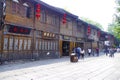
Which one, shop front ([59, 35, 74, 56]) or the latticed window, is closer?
the latticed window

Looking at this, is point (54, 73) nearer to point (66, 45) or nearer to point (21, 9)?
point (21, 9)

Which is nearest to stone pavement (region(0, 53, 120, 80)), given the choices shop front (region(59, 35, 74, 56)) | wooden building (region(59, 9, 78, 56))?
wooden building (region(59, 9, 78, 56))

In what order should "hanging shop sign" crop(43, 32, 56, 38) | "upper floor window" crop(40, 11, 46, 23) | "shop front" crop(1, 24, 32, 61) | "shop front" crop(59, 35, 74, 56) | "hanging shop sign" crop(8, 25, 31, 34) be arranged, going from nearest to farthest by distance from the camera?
1. "shop front" crop(1, 24, 32, 61)
2. "hanging shop sign" crop(8, 25, 31, 34)
3. "upper floor window" crop(40, 11, 46, 23)
4. "hanging shop sign" crop(43, 32, 56, 38)
5. "shop front" crop(59, 35, 74, 56)

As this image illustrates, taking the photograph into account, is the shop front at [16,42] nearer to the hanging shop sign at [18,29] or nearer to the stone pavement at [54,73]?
the hanging shop sign at [18,29]

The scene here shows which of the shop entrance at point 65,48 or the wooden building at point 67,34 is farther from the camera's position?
the shop entrance at point 65,48

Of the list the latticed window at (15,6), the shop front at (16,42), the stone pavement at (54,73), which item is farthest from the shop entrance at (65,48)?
the stone pavement at (54,73)

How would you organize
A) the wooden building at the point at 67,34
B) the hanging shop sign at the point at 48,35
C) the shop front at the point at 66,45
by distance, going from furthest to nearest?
the shop front at the point at 66,45, the wooden building at the point at 67,34, the hanging shop sign at the point at 48,35

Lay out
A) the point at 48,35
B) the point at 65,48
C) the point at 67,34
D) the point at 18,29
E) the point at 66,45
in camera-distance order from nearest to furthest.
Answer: the point at 18,29 < the point at 48,35 < the point at 67,34 < the point at 65,48 < the point at 66,45

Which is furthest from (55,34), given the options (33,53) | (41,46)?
(33,53)

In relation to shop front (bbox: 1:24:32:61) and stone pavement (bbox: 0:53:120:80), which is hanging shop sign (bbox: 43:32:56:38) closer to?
shop front (bbox: 1:24:32:61)

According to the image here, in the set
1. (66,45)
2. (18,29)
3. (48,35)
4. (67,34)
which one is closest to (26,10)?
(18,29)

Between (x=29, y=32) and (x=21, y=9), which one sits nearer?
(x=21, y=9)

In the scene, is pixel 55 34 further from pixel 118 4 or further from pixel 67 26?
pixel 118 4

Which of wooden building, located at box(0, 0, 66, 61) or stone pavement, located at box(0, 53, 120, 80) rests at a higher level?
wooden building, located at box(0, 0, 66, 61)
